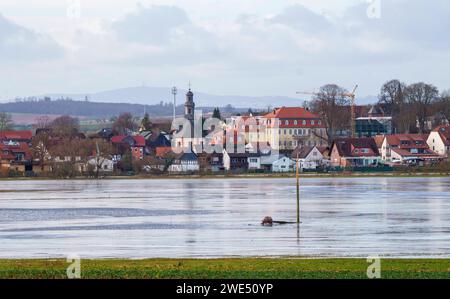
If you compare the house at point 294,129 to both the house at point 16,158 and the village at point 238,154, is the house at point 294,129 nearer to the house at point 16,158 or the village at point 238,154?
the village at point 238,154

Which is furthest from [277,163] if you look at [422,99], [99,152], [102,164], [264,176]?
[422,99]

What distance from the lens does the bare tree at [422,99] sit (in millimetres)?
191625

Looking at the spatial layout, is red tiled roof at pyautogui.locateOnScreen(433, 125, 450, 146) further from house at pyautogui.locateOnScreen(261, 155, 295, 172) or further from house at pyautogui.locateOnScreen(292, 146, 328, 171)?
house at pyautogui.locateOnScreen(261, 155, 295, 172)

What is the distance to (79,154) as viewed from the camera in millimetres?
159500

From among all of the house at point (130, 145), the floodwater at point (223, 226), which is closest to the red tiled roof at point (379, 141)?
the house at point (130, 145)

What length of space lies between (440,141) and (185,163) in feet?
126

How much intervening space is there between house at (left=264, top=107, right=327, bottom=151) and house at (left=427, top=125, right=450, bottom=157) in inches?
756

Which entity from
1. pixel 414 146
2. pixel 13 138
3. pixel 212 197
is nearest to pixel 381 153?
pixel 414 146

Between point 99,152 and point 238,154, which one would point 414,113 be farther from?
point 99,152

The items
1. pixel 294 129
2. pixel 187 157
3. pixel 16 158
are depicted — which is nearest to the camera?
pixel 16 158

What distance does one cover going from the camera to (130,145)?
185875 mm

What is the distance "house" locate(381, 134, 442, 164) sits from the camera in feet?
545

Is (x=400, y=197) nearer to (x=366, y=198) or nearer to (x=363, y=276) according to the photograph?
(x=366, y=198)
